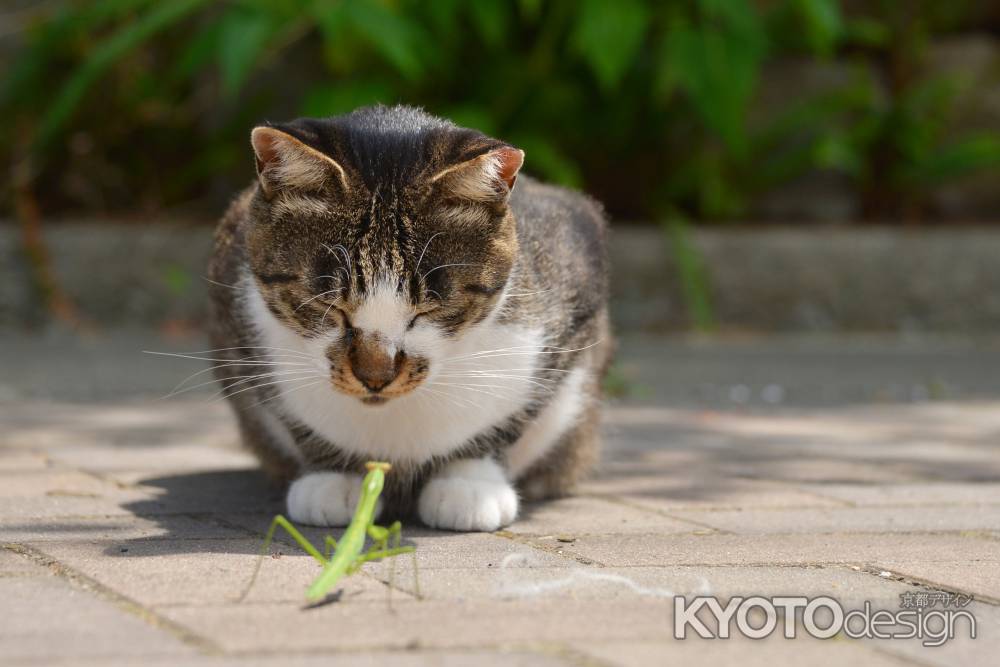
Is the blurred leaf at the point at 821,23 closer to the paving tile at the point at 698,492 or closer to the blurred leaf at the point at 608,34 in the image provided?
the blurred leaf at the point at 608,34

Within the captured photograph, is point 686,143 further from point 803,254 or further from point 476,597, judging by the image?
point 476,597

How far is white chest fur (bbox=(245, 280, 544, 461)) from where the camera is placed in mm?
2428

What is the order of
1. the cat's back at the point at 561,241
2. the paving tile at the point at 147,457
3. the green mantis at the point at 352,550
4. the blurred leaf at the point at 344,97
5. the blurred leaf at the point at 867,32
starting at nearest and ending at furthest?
1. the green mantis at the point at 352,550
2. the cat's back at the point at 561,241
3. the paving tile at the point at 147,457
4. the blurred leaf at the point at 344,97
5. the blurred leaf at the point at 867,32

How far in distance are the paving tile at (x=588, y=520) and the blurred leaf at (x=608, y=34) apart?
10.9ft

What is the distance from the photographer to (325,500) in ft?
8.14

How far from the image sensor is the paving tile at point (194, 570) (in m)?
1.82

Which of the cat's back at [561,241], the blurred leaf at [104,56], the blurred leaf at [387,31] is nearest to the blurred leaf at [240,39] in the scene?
the blurred leaf at [104,56]

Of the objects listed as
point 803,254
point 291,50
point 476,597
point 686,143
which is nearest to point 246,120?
point 291,50

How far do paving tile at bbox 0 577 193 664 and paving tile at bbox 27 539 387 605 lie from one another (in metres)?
0.07

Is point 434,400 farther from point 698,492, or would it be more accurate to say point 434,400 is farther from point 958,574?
point 958,574

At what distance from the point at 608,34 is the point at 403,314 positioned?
3.81 metres

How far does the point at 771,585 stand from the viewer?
1.94 metres

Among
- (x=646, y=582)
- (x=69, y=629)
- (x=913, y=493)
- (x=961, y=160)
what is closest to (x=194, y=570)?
(x=69, y=629)

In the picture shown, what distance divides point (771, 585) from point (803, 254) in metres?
4.40
